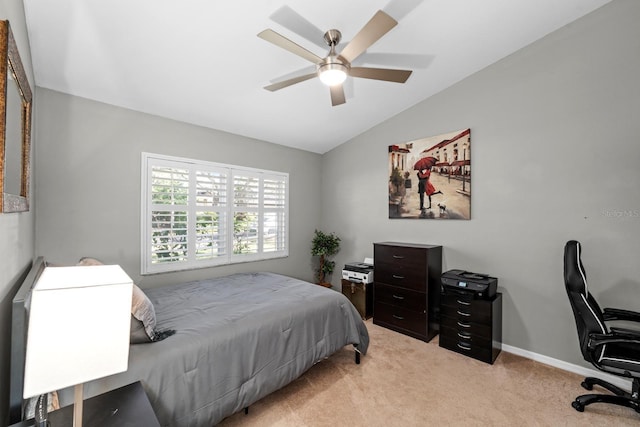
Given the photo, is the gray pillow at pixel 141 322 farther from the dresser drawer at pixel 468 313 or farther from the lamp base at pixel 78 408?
the dresser drawer at pixel 468 313

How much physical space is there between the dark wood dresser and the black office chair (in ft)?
4.28

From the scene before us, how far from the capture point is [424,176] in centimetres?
367

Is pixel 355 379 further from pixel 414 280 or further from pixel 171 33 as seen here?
pixel 171 33

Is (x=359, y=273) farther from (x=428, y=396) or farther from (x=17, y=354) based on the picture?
(x=17, y=354)

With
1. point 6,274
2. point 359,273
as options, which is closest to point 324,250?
point 359,273

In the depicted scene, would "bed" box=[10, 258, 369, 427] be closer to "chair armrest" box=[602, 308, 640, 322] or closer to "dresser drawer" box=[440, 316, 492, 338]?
"dresser drawer" box=[440, 316, 492, 338]

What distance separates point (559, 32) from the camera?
274cm

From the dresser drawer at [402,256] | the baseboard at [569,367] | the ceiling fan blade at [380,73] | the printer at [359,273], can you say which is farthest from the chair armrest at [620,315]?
the ceiling fan blade at [380,73]

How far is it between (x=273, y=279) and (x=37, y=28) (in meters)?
2.85

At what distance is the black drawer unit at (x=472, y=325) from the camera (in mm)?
2801

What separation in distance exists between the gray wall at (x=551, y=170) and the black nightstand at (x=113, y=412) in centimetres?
328

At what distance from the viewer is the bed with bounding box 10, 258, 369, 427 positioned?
1530mm

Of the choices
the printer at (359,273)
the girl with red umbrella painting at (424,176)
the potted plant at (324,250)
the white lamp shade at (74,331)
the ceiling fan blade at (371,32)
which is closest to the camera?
the white lamp shade at (74,331)

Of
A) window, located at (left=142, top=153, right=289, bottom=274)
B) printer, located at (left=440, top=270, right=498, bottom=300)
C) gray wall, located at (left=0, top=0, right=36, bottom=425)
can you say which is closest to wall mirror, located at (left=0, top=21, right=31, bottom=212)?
gray wall, located at (left=0, top=0, right=36, bottom=425)
